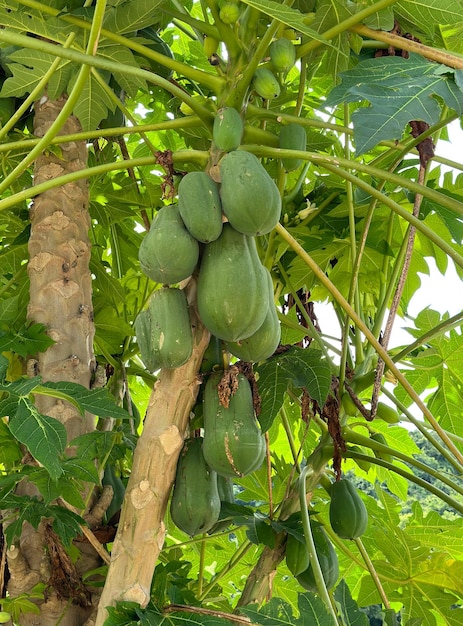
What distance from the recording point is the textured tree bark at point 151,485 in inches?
58.0

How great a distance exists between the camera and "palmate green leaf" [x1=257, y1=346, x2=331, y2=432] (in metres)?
1.81

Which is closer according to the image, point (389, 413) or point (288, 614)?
point (288, 614)

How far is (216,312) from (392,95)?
0.53 metres

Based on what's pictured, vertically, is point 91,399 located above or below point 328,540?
above

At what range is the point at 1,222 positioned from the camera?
2582 mm

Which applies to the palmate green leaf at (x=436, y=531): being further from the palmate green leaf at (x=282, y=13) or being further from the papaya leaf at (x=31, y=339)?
the palmate green leaf at (x=282, y=13)

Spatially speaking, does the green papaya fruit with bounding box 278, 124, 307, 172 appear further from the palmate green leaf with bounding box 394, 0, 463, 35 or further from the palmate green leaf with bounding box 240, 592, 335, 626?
the palmate green leaf with bounding box 240, 592, 335, 626

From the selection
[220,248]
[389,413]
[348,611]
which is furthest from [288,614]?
[389,413]

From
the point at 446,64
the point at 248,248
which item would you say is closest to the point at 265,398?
the point at 248,248

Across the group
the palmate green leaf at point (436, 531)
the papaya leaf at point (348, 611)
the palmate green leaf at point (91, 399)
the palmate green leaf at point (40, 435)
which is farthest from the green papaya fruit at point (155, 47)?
the palmate green leaf at point (436, 531)

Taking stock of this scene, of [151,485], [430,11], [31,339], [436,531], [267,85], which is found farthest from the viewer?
[436,531]

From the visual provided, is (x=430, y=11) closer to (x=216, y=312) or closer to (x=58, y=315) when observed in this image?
(x=216, y=312)

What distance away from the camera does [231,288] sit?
1.41m

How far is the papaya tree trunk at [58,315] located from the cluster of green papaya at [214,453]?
41cm
